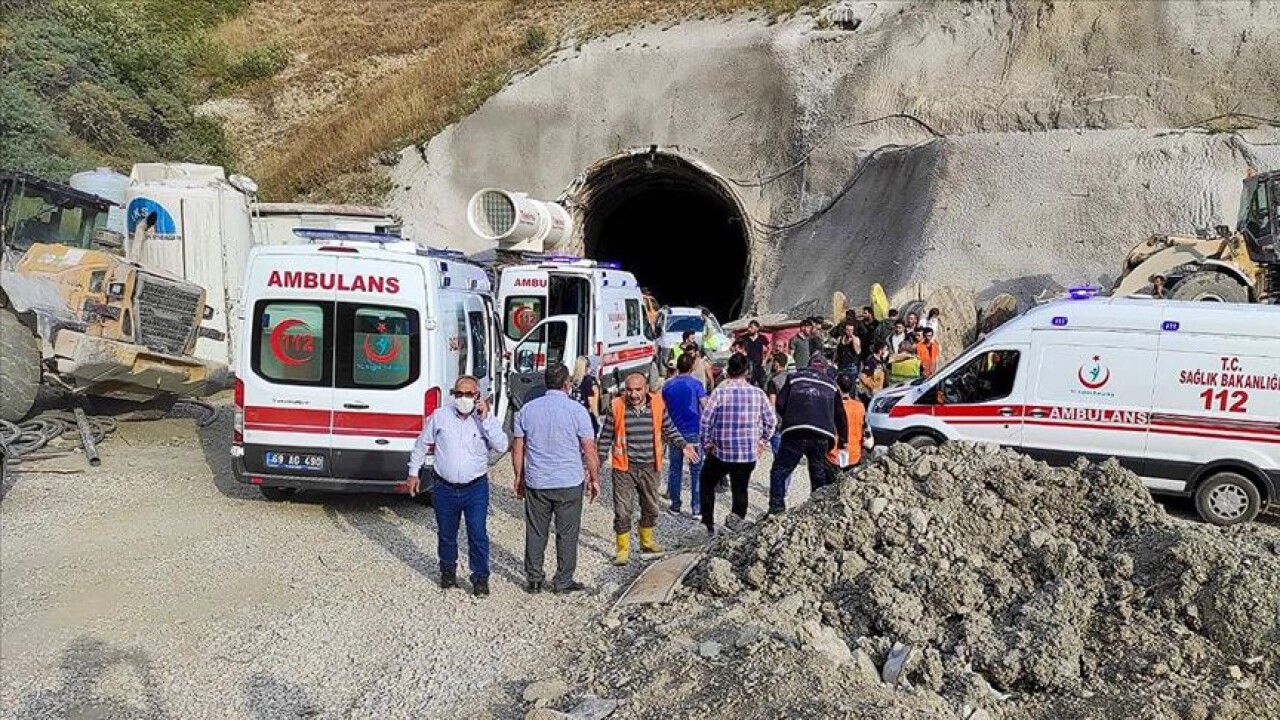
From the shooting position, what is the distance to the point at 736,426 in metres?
7.75

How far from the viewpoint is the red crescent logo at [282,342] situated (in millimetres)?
8383

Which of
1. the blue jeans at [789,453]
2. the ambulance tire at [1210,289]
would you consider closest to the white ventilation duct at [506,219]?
the blue jeans at [789,453]

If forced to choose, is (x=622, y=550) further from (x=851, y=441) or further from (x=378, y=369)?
(x=378, y=369)

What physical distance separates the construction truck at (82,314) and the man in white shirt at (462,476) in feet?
20.2

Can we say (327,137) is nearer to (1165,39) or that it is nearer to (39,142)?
(39,142)

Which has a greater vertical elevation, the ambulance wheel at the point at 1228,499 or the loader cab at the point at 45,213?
the loader cab at the point at 45,213

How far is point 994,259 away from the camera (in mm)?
19062

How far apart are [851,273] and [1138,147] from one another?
6.59 meters

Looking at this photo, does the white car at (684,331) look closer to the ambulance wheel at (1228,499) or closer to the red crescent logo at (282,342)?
the ambulance wheel at (1228,499)

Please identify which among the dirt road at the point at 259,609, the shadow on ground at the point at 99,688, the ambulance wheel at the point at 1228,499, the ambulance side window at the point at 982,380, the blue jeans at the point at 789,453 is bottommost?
the shadow on ground at the point at 99,688

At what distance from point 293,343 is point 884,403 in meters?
6.59

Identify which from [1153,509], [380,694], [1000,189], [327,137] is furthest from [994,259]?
[327,137]

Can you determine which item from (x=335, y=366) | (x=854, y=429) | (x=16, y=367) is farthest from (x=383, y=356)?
(x=16, y=367)

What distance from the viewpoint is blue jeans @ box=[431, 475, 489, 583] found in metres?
6.64
